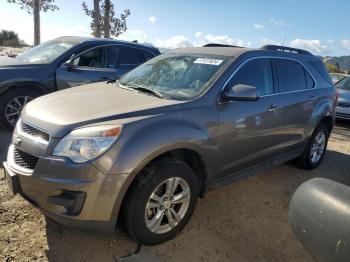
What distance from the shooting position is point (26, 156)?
3.02 meters

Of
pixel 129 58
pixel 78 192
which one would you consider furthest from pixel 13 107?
pixel 78 192

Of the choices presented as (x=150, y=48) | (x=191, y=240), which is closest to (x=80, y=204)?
(x=191, y=240)

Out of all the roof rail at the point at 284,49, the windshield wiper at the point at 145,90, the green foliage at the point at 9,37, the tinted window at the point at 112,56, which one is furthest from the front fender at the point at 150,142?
the green foliage at the point at 9,37

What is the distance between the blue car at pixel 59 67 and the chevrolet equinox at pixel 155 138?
2.45 m

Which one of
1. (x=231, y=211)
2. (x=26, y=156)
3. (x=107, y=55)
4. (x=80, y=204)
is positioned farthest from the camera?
(x=107, y=55)

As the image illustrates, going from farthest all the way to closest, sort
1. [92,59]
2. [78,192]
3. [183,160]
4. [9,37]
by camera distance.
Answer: [9,37] < [92,59] < [183,160] < [78,192]

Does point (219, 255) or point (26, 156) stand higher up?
point (26, 156)

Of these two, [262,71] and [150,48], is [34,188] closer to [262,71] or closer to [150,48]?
[262,71]

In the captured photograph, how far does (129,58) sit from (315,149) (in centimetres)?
387

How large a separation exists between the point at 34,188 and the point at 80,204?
0.42 metres

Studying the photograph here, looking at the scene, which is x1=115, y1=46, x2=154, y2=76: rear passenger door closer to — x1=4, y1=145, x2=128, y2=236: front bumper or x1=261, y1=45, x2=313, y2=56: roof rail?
x1=261, y1=45, x2=313, y2=56: roof rail

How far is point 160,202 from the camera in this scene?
10.4 ft

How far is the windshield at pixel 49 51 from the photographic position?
6633 mm

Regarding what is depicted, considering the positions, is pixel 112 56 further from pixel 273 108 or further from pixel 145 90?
pixel 273 108
